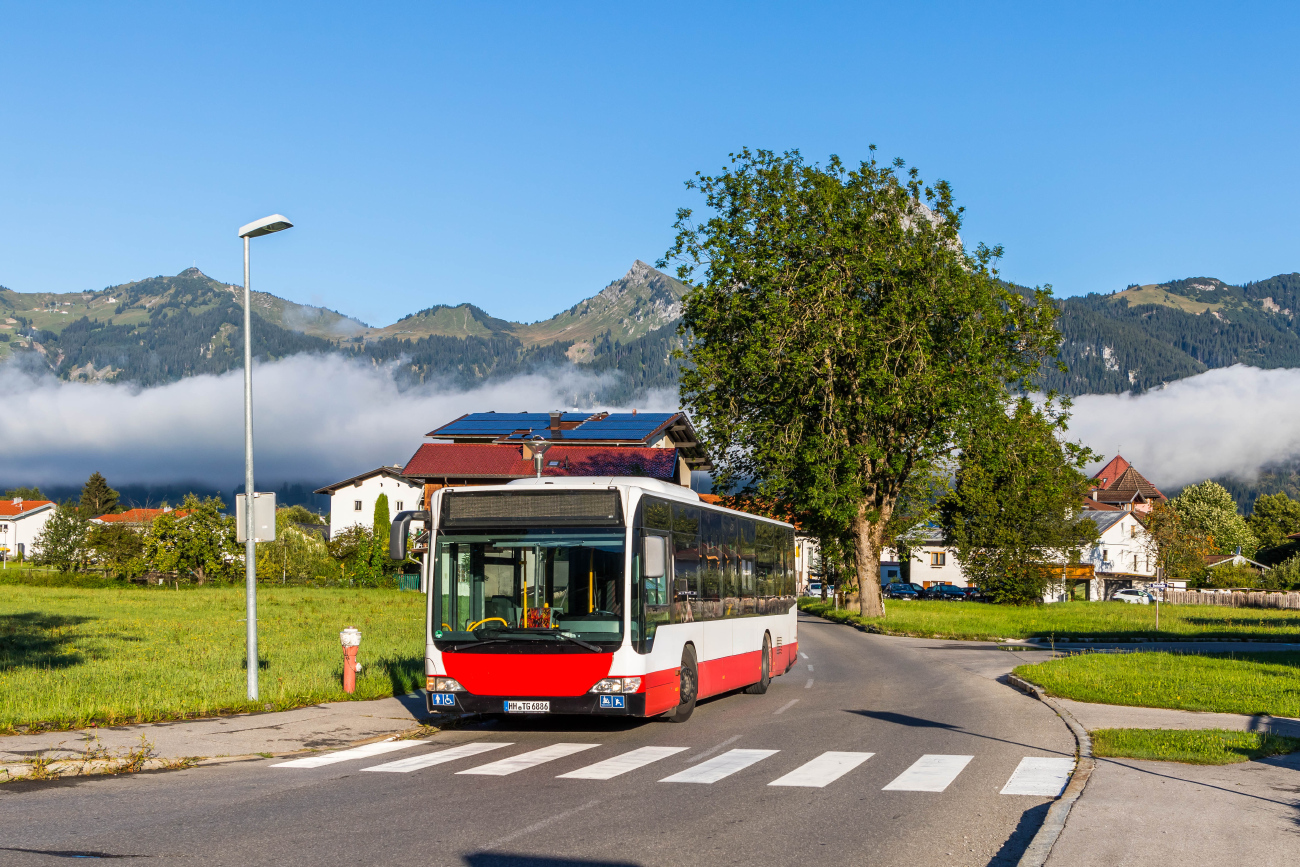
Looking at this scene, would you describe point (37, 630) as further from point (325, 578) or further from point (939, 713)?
point (325, 578)

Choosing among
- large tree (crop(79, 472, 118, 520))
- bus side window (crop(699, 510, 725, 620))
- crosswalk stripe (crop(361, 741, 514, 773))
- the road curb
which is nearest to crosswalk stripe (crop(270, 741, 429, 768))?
crosswalk stripe (crop(361, 741, 514, 773))

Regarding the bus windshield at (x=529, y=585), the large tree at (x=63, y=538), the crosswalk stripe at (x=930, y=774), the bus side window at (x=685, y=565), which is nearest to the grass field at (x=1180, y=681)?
the crosswalk stripe at (x=930, y=774)

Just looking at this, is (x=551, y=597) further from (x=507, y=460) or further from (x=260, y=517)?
(x=507, y=460)

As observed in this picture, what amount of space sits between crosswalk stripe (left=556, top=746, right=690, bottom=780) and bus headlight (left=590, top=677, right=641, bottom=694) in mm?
673

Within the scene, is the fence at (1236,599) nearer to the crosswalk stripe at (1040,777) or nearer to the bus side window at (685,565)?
the bus side window at (685,565)

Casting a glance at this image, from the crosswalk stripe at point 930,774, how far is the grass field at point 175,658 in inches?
342

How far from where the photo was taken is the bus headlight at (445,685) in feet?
44.6

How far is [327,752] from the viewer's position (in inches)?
496

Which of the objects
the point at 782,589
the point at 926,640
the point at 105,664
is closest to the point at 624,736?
the point at 782,589

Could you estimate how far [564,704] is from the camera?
13375 mm

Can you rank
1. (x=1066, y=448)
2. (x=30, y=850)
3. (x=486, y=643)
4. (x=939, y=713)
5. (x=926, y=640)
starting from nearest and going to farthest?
(x=30, y=850) < (x=486, y=643) < (x=939, y=713) < (x=926, y=640) < (x=1066, y=448)

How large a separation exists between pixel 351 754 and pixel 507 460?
61.7 meters

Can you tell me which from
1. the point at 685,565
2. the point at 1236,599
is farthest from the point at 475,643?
the point at 1236,599

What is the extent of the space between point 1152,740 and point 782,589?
9.76 meters
